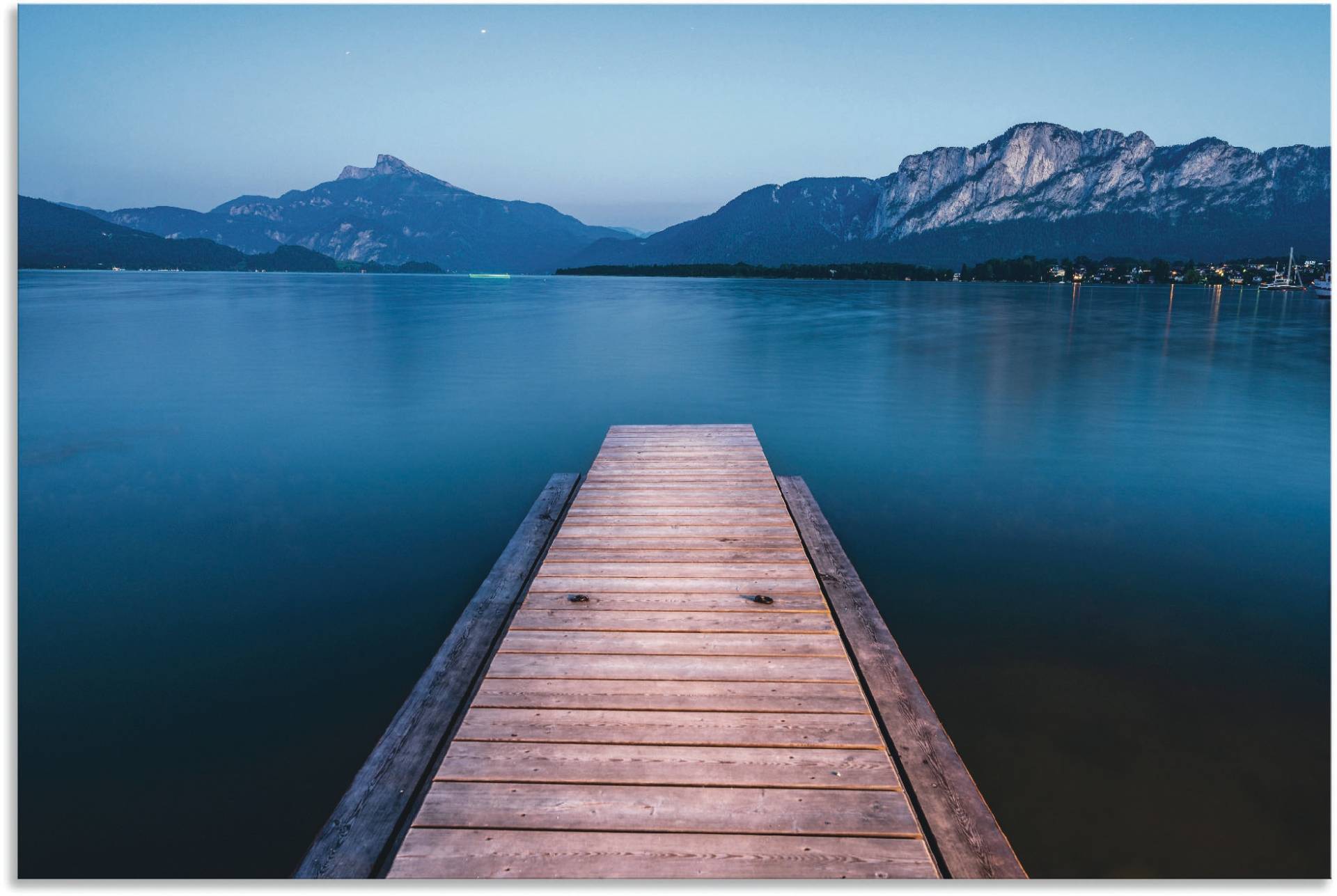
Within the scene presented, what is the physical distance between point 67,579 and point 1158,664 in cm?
1253

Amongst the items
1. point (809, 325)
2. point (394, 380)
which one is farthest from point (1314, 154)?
point (394, 380)

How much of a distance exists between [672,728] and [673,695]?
0.34 meters

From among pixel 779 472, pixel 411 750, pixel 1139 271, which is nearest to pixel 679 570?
pixel 411 750

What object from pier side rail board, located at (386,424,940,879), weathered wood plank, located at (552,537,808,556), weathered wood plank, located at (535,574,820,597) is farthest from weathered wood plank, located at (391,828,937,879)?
weathered wood plank, located at (552,537,808,556)

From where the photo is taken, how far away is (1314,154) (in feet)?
647

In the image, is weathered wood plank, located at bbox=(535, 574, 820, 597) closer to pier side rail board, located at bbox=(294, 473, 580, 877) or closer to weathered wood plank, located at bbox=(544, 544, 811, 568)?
weathered wood plank, located at bbox=(544, 544, 811, 568)

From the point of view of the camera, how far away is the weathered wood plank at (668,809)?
350 cm

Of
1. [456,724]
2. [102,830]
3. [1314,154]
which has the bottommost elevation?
[102,830]

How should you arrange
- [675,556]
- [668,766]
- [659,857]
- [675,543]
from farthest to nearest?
[675,543] → [675,556] → [668,766] → [659,857]

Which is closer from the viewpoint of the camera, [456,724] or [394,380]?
[456,724]

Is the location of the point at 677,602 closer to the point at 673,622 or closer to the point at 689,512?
the point at 673,622

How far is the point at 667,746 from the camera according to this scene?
13.4 feet

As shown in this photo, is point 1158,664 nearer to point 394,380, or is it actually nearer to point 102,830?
point 102,830

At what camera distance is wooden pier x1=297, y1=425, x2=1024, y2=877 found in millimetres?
3418
